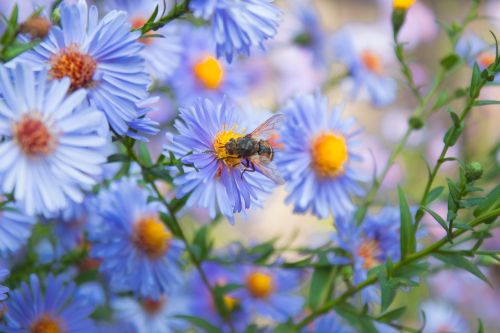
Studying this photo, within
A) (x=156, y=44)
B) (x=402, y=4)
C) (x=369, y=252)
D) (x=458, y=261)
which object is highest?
(x=156, y=44)

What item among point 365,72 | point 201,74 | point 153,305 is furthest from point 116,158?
point 365,72

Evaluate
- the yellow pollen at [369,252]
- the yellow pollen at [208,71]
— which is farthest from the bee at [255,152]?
the yellow pollen at [208,71]

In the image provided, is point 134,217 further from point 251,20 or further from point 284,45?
point 284,45

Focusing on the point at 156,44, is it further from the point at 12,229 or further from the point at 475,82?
the point at 475,82

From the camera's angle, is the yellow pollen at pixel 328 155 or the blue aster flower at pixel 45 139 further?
the yellow pollen at pixel 328 155

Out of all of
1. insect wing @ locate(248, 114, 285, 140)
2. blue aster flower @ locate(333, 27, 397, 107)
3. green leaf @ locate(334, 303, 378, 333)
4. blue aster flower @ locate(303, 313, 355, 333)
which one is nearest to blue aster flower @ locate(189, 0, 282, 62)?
insect wing @ locate(248, 114, 285, 140)

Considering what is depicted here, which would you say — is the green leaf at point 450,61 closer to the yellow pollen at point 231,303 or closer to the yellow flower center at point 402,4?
the yellow flower center at point 402,4
